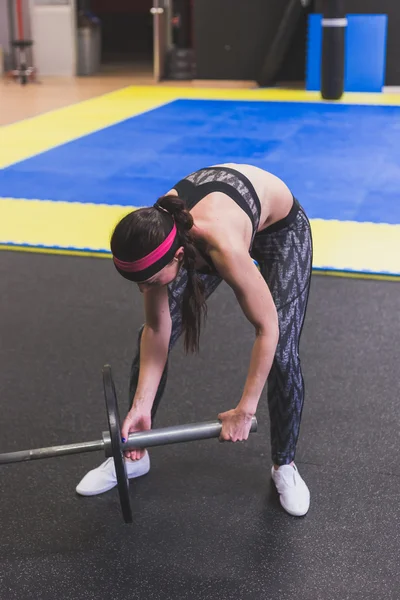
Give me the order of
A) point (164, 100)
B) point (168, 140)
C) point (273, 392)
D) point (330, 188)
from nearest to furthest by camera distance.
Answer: point (273, 392)
point (330, 188)
point (168, 140)
point (164, 100)

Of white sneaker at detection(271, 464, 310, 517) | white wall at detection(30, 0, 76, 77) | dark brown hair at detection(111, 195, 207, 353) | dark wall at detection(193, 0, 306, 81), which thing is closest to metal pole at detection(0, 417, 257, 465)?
dark brown hair at detection(111, 195, 207, 353)

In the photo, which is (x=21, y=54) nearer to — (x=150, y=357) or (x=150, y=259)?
(x=150, y=357)

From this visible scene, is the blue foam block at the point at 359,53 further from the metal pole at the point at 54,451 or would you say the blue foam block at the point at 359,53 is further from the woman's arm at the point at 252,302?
the metal pole at the point at 54,451

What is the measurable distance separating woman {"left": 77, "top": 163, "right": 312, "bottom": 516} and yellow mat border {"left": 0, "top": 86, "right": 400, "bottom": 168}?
4836mm

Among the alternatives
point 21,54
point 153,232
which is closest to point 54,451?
point 153,232

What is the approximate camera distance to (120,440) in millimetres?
1768

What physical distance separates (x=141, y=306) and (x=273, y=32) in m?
8.05

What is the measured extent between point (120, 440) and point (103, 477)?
78 centimetres

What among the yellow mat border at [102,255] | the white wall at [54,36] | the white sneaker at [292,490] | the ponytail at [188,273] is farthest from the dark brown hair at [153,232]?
the white wall at [54,36]

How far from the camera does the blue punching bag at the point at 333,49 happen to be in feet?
29.0

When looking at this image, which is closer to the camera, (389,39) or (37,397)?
(37,397)

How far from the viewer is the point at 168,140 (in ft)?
24.7

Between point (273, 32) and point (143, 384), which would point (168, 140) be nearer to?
point (273, 32)

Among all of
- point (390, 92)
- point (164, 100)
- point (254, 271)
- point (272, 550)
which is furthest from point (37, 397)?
point (390, 92)
